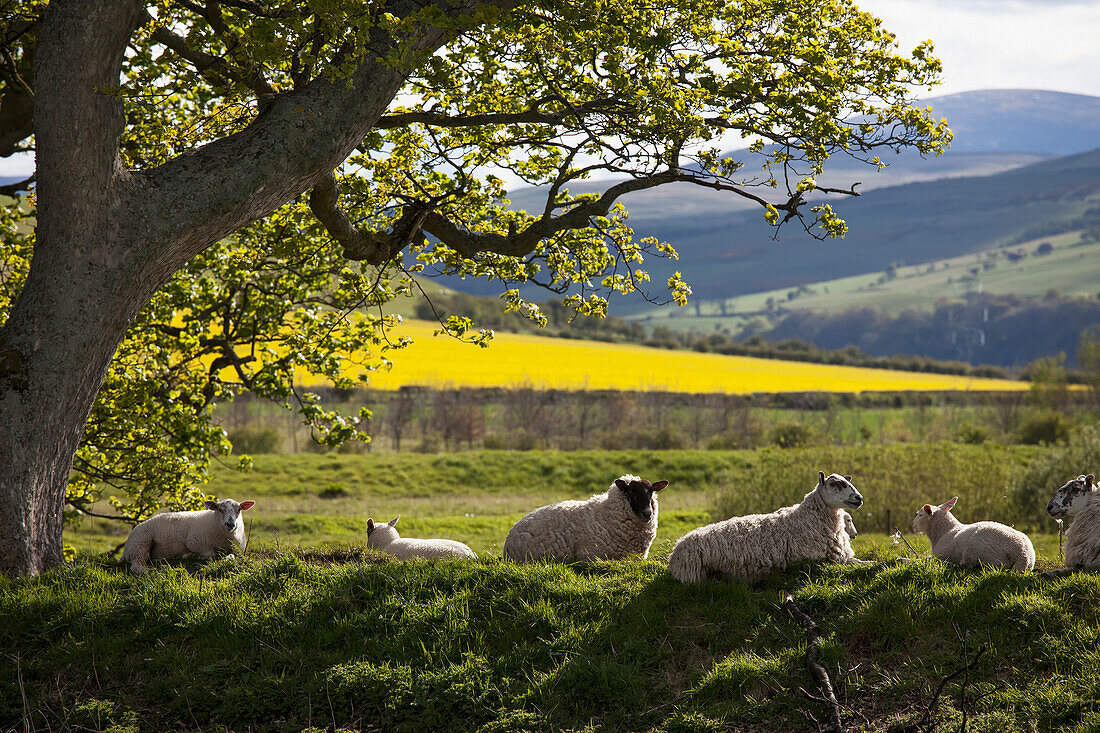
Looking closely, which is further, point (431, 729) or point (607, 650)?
point (607, 650)

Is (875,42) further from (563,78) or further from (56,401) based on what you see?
(56,401)

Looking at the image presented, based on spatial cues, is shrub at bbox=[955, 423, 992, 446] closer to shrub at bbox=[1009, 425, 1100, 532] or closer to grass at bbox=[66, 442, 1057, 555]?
grass at bbox=[66, 442, 1057, 555]

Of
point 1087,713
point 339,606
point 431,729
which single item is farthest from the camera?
point 339,606

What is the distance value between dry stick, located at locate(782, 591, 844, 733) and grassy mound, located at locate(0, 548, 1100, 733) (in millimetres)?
132

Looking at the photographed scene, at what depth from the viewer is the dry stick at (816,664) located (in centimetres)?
537

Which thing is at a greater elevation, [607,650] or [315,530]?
[607,650]

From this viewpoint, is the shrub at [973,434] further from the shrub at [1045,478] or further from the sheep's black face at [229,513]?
the sheep's black face at [229,513]

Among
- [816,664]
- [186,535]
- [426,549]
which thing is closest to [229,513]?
[186,535]

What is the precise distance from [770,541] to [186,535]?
641cm

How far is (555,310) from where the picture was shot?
87812mm

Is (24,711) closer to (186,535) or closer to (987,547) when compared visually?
(186,535)

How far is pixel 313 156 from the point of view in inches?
283

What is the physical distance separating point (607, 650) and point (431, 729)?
1627mm

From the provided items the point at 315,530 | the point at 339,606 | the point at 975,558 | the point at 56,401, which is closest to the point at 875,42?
the point at 975,558
